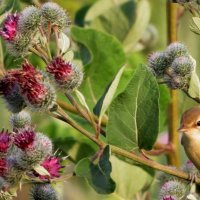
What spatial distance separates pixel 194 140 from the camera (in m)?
5.18

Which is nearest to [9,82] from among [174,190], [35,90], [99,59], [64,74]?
[35,90]

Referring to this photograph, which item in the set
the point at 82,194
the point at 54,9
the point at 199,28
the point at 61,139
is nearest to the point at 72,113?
the point at 61,139

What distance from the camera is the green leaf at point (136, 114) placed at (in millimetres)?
3791

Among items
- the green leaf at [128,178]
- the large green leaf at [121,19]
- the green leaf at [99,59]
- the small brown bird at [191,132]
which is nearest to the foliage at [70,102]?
the green leaf at [128,178]

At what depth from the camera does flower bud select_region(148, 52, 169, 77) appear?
409cm

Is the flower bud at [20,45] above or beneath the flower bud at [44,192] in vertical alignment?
above

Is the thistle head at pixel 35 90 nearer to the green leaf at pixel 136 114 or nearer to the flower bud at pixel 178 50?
the green leaf at pixel 136 114

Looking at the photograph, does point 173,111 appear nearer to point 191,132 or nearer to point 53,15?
point 191,132

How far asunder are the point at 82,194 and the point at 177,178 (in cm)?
159

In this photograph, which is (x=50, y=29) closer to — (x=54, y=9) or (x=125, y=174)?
(x=54, y=9)

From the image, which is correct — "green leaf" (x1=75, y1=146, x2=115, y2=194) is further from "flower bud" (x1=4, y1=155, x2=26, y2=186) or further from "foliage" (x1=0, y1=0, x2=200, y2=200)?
"flower bud" (x1=4, y1=155, x2=26, y2=186)

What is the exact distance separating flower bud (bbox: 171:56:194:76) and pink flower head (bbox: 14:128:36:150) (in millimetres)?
787

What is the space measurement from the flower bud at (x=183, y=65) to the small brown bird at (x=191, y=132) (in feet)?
3.22

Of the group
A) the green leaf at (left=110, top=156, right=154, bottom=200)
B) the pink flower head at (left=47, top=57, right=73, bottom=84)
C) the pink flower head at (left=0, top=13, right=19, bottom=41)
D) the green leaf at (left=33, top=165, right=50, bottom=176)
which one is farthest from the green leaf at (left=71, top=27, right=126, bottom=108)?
the green leaf at (left=33, top=165, right=50, bottom=176)
